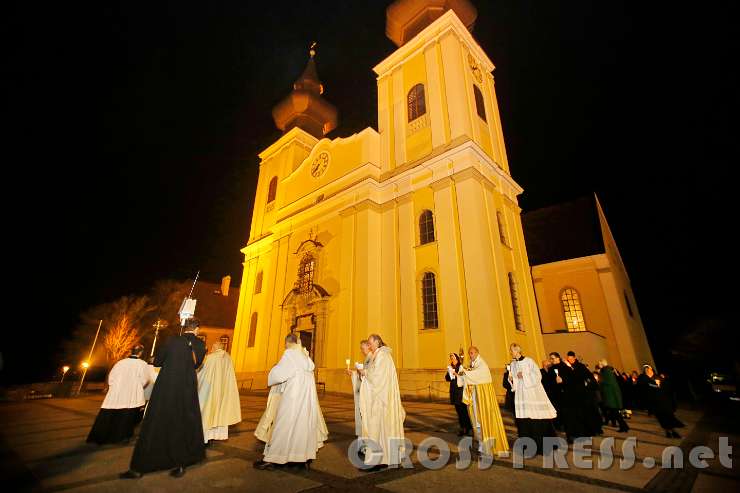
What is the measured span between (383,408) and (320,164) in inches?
748

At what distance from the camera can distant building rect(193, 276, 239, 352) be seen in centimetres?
3538

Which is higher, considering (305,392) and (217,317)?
(217,317)

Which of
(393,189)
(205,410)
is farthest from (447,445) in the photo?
(393,189)

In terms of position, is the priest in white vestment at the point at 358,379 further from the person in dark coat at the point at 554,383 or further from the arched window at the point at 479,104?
the arched window at the point at 479,104

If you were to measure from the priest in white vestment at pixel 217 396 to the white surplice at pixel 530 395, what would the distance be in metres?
4.76

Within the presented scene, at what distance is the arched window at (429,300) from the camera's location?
1410cm

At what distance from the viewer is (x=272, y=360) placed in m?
18.7

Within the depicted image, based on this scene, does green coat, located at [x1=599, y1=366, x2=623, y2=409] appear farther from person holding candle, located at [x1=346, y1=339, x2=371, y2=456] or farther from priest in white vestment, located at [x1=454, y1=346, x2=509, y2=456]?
person holding candle, located at [x1=346, y1=339, x2=371, y2=456]

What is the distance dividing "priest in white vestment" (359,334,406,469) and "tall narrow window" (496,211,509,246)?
1218 centimetres

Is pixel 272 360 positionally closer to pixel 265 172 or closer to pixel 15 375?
pixel 265 172

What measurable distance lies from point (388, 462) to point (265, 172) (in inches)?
1020

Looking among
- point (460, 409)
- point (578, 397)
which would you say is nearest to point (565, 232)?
point (578, 397)

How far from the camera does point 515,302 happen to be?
1457 cm

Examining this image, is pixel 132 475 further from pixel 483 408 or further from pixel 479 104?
pixel 479 104
